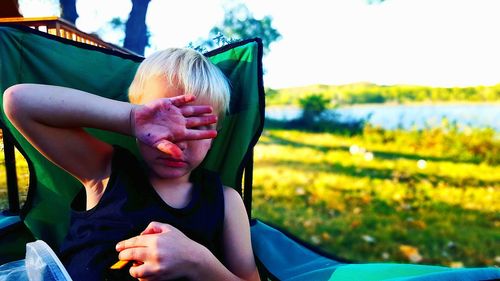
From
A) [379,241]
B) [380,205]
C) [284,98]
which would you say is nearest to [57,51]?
[379,241]

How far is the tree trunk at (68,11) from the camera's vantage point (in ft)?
7.20

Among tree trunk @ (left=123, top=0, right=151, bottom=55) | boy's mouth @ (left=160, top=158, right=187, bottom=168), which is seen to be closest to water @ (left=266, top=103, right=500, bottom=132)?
tree trunk @ (left=123, top=0, right=151, bottom=55)

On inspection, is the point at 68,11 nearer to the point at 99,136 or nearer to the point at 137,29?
the point at 137,29

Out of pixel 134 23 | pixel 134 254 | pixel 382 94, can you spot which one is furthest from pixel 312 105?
pixel 134 254

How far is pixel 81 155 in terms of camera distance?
106 centimetres

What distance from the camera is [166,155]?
3.37 feet

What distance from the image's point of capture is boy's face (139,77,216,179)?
3.40ft

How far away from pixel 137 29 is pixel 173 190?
1387 millimetres

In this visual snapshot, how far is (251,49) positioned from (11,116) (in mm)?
662

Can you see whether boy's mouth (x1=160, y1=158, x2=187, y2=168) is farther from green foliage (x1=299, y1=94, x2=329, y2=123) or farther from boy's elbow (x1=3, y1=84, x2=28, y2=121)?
green foliage (x1=299, y1=94, x2=329, y2=123)

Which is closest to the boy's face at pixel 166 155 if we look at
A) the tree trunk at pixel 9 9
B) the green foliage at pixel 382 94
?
the tree trunk at pixel 9 9

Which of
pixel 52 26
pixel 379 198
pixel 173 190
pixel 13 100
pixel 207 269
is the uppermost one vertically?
pixel 52 26

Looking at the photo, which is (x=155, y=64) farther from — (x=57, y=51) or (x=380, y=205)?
(x=380, y=205)

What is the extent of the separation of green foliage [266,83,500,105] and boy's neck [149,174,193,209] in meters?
3.08
